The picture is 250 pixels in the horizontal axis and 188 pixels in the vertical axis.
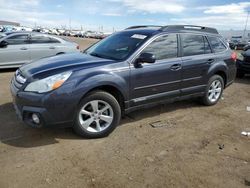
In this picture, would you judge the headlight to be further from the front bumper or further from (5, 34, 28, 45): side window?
(5, 34, 28, 45): side window

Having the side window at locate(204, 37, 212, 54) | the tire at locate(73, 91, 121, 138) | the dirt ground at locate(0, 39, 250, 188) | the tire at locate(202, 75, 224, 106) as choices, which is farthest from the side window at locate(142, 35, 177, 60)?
the tire at locate(202, 75, 224, 106)

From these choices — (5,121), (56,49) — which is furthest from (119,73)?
(56,49)

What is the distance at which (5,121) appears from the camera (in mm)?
5129

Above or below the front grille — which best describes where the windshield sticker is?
above

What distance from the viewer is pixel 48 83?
13.5 ft

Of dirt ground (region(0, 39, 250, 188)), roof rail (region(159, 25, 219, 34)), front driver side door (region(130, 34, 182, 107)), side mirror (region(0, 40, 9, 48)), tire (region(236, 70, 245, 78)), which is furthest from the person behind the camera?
tire (region(236, 70, 245, 78))

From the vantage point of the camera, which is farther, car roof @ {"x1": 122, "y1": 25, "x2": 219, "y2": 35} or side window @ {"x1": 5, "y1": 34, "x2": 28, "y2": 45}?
side window @ {"x1": 5, "y1": 34, "x2": 28, "y2": 45}

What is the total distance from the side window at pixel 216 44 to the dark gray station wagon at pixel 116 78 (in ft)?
0.08

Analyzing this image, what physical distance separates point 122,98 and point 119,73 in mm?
439

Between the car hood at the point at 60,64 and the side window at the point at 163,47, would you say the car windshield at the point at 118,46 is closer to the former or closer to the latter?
the side window at the point at 163,47

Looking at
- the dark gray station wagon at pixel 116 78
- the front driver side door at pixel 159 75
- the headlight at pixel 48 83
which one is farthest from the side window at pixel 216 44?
the headlight at pixel 48 83

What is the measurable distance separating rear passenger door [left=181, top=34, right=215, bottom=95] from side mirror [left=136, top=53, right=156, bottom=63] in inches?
43.0

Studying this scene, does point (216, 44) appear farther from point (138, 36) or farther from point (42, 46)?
point (42, 46)

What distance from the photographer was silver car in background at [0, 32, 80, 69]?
10055mm
